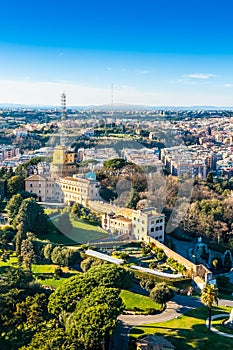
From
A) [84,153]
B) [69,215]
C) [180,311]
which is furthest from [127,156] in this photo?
[180,311]

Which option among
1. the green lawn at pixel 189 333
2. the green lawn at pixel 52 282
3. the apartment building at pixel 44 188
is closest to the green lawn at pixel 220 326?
the green lawn at pixel 189 333

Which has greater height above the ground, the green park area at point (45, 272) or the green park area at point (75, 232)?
the green park area at point (75, 232)

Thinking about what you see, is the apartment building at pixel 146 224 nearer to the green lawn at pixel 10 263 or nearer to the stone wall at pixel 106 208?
the stone wall at pixel 106 208

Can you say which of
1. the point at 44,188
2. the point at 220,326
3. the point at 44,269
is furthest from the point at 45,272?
the point at 44,188

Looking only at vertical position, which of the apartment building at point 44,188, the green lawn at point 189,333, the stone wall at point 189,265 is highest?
the apartment building at point 44,188

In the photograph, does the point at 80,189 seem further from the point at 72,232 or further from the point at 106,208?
the point at 72,232

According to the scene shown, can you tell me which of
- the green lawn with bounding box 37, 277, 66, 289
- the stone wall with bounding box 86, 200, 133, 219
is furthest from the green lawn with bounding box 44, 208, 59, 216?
the green lawn with bounding box 37, 277, 66, 289
